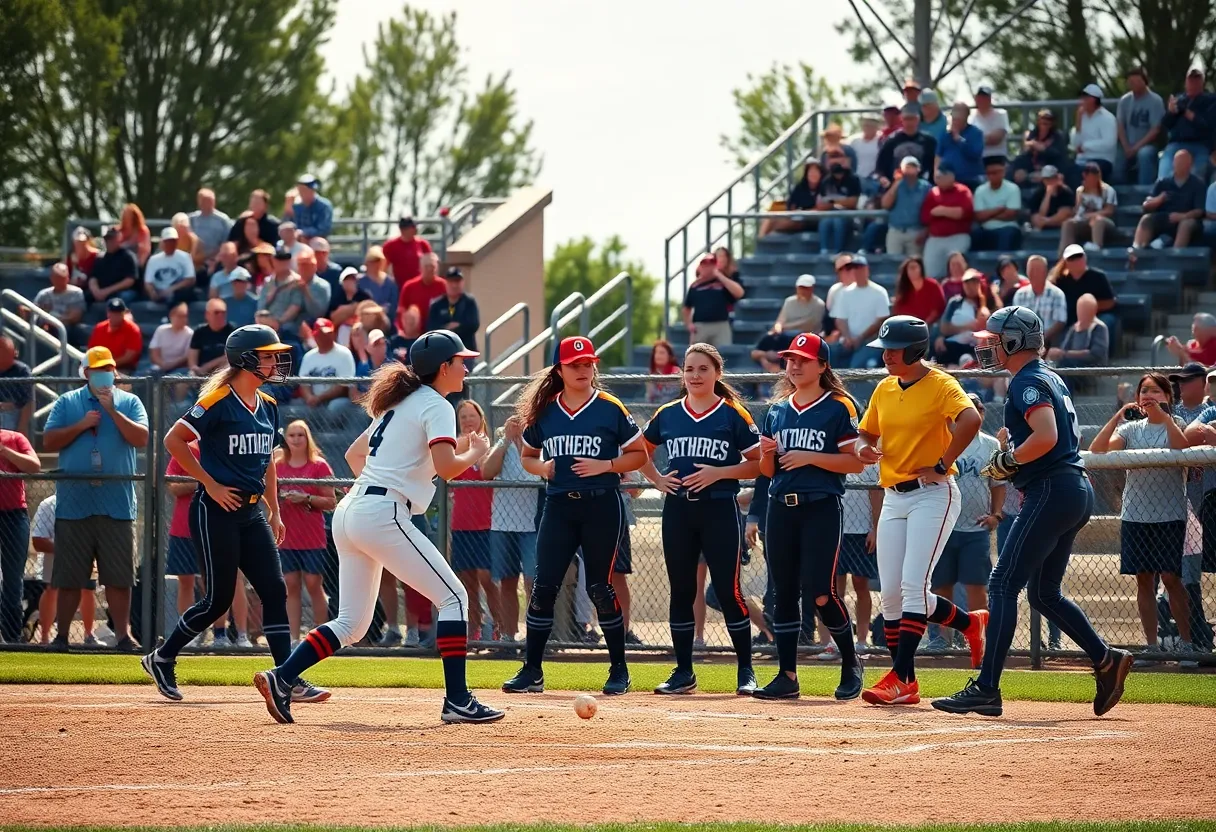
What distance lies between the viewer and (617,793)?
7.37 metres

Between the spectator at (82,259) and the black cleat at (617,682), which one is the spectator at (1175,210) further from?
the spectator at (82,259)

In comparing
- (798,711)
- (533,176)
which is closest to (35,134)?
(533,176)

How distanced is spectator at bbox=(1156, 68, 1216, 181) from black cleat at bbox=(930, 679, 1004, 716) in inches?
441

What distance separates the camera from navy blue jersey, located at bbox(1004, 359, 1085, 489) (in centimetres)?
934

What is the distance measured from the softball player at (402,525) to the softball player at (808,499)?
2.26m

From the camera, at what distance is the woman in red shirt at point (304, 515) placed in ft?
47.3

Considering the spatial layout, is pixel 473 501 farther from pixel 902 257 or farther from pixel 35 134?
pixel 35 134

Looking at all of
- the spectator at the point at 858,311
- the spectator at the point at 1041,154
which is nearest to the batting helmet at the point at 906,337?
the spectator at the point at 858,311

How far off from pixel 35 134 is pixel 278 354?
27.4 meters

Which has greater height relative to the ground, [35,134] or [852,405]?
[35,134]

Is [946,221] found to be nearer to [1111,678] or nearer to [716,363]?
[716,363]

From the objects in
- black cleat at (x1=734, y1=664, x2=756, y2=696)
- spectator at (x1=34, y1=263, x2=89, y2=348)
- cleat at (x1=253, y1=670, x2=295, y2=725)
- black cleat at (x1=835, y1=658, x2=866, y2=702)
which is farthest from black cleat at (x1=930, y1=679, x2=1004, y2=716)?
spectator at (x1=34, y1=263, x2=89, y2=348)

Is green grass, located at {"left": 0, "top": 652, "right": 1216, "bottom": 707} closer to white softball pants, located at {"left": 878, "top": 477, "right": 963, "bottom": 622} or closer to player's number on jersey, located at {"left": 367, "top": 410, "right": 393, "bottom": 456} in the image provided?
white softball pants, located at {"left": 878, "top": 477, "right": 963, "bottom": 622}

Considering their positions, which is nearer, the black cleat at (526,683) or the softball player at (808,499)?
the softball player at (808,499)
